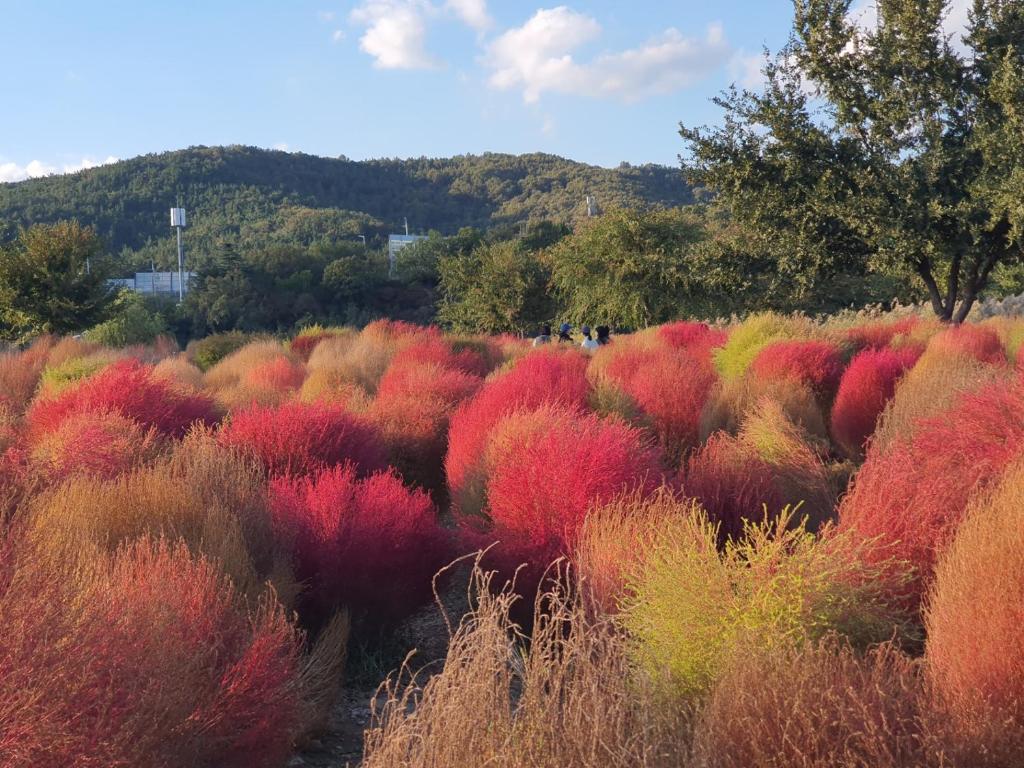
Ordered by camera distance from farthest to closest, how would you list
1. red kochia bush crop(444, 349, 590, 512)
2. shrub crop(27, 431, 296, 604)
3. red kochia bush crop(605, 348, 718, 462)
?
1. red kochia bush crop(605, 348, 718, 462)
2. red kochia bush crop(444, 349, 590, 512)
3. shrub crop(27, 431, 296, 604)

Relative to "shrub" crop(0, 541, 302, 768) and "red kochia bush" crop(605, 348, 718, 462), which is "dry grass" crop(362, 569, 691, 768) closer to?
"shrub" crop(0, 541, 302, 768)

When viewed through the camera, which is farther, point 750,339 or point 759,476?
point 750,339

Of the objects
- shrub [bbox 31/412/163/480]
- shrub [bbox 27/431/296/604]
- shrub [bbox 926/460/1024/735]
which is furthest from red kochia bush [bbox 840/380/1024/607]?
shrub [bbox 31/412/163/480]

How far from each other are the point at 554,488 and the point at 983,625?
278 centimetres

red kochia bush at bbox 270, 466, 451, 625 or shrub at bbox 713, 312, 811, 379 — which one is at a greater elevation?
shrub at bbox 713, 312, 811, 379

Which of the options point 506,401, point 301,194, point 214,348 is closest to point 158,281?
point 301,194

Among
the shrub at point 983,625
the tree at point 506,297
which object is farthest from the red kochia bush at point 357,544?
the tree at point 506,297

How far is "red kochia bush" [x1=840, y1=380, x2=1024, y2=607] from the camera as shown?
4.41 meters

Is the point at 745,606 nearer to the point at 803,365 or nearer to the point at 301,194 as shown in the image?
the point at 803,365

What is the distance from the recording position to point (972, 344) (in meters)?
11.8

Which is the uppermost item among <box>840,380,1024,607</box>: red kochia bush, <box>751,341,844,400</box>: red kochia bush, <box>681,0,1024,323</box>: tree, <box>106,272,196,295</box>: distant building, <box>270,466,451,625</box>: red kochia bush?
<box>681,0,1024,323</box>: tree

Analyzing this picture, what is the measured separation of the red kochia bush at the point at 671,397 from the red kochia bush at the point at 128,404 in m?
4.31

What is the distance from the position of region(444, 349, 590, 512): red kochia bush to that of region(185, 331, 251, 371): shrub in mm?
11605

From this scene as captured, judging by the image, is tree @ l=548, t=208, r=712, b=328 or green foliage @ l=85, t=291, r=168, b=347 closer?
green foliage @ l=85, t=291, r=168, b=347
